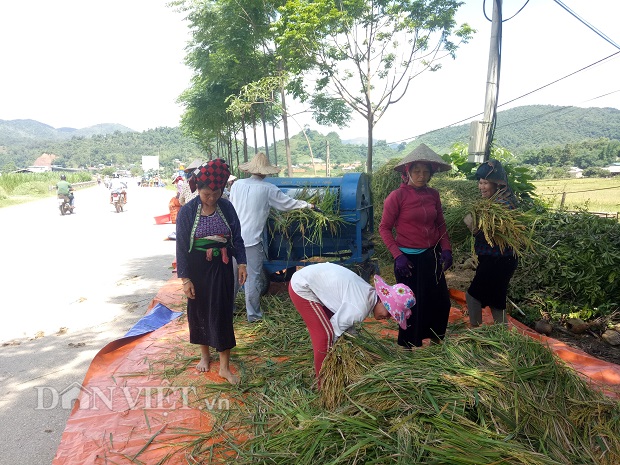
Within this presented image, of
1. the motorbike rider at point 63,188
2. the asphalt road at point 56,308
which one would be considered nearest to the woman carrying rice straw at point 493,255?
the asphalt road at point 56,308

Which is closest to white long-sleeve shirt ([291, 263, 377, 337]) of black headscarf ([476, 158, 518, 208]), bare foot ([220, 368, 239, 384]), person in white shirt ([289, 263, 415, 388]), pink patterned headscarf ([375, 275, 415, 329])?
person in white shirt ([289, 263, 415, 388])

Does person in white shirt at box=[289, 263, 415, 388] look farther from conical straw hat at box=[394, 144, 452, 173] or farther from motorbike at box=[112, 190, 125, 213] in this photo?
motorbike at box=[112, 190, 125, 213]

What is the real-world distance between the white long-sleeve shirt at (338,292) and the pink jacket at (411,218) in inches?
28.2

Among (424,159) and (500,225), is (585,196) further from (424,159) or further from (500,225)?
(424,159)

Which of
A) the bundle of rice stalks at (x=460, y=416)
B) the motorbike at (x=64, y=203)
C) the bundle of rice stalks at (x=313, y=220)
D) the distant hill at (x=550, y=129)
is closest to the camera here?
the bundle of rice stalks at (x=460, y=416)

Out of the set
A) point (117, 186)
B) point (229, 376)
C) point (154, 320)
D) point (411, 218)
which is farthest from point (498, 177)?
point (117, 186)

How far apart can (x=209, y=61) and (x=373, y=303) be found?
704 inches

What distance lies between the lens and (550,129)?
54.9 meters

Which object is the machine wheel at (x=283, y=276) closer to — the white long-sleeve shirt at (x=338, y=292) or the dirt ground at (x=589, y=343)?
the white long-sleeve shirt at (x=338, y=292)

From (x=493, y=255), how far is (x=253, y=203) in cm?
230

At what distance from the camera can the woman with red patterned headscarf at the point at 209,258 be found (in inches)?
129

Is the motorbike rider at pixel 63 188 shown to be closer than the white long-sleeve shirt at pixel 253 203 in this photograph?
No

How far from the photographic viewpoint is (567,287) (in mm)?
4512

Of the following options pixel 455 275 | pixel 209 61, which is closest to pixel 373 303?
pixel 455 275
